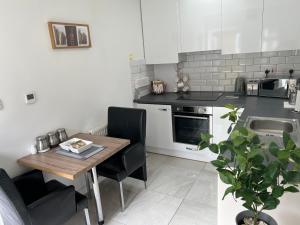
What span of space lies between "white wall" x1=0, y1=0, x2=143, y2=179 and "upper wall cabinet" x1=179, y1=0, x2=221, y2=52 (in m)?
0.72

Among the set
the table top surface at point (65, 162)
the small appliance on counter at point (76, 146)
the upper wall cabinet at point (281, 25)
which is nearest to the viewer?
the table top surface at point (65, 162)

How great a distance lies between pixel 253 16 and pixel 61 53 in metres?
2.10

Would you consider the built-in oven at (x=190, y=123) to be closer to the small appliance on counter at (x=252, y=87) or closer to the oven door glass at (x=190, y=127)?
the oven door glass at (x=190, y=127)

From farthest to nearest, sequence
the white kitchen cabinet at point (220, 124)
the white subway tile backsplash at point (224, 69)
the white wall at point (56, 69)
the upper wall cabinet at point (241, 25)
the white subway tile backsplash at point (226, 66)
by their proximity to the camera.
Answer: the white subway tile backsplash at point (224, 69) < the white subway tile backsplash at point (226, 66) < the white kitchen cabinet at point (220, 124) < the upper wall cabinet at point (241, 25) < the white wall at point (56, 69)

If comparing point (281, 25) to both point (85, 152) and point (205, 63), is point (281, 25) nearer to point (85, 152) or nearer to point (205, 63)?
point (205, 63)

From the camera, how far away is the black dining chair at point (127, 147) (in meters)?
2.15

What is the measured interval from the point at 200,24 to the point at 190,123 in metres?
1.26

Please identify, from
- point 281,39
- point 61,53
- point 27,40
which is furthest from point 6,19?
point 281,39

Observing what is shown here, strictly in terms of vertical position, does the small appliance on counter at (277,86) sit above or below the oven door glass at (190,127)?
above

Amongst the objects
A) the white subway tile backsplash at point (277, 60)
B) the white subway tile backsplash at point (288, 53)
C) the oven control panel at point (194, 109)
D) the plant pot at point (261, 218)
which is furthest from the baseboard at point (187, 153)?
the plant pot at point (261, 218)

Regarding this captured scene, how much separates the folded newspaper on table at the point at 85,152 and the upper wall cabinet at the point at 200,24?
5.90ft

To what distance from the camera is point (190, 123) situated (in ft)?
9.67

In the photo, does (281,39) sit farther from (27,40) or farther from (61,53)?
(27,40)

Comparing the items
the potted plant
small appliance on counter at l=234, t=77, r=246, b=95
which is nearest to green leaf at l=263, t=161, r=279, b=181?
the potted plant
